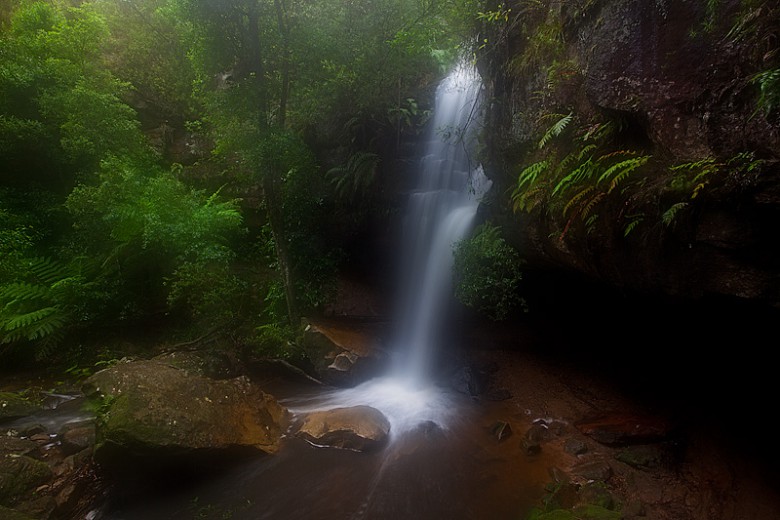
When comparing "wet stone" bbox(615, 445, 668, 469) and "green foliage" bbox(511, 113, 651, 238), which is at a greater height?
"green foliage" bbox(511, 113, 651, 238)

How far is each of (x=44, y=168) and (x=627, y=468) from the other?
47.0 ft

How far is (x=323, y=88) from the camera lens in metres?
8.20

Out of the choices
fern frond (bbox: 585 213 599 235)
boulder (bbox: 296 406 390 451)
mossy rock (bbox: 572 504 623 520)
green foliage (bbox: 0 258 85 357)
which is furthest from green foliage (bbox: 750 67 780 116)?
green foliage (bbox: 0 258 85 357)

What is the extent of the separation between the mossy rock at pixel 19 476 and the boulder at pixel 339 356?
167 inches

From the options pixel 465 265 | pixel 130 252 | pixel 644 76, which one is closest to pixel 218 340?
pixel 130 252

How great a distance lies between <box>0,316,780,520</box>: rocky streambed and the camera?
→ 14.0 ft

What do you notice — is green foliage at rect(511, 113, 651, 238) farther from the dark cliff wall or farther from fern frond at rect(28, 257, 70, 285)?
fern frond at rect(28, 257, 70, 285)

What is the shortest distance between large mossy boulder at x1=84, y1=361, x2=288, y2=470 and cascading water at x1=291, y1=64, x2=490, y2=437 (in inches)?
48.2

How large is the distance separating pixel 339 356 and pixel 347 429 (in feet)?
6.83

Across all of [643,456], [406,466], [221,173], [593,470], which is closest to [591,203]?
[593,470]

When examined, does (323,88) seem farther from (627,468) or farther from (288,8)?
(627,468)

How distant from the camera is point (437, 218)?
892 cm

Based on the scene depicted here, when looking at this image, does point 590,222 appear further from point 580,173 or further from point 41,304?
point 41,304

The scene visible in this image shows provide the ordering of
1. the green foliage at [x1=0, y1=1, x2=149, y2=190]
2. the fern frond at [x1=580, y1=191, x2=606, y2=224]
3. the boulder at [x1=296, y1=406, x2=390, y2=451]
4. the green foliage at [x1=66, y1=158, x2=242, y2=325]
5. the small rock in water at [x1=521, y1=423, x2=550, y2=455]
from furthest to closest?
the green foliage at [x1=0, y1=1, x2=149, y2=190], the green foliage at [x1=66, y1=158, x2=242, y2=325], the boulder at [x1=296, y1=406, x2=390, y2=451], the small rock in water at [x1=521, y1=423, x2=550, y2=455], the fern frond at [x1=580, y1=191, x2=606, y2=224]
